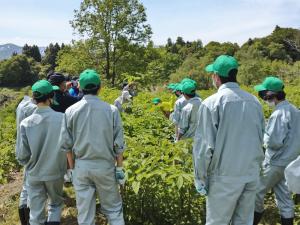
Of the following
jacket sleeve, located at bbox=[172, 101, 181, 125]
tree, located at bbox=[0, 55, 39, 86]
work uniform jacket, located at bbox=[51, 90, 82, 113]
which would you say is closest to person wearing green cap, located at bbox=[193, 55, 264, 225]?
work uniform jacket, located at bbox=[51, 90, 82, 113]

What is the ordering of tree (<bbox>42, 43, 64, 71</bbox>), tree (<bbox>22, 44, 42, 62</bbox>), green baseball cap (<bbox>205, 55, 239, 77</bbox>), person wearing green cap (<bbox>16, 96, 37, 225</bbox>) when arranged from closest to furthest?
green baseball cap (<bbox>205, 55, 239, 77</bbox>), person wearing green cap (<bbox>16, 96, 37, 225</bbox>), tree (<bbox>42, 43, 64, 71</bbox>), tree (<bbox>22, 44, 42, 62</bbox>)

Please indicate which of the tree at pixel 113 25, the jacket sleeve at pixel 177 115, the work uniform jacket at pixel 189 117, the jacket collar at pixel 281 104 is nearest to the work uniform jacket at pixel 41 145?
the jacket collar at pixel 281 104

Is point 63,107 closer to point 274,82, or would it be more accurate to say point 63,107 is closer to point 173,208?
point 173,208

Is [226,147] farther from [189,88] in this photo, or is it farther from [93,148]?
[189,88]

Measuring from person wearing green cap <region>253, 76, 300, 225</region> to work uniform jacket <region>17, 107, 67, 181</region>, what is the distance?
2.31m

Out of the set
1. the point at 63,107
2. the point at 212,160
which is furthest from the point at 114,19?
the point at 212,160

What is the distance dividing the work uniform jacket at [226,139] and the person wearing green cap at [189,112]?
297 centimetres

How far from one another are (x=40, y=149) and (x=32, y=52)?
211 ft

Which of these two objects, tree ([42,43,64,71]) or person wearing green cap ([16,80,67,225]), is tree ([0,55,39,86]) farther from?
person wearing green cap ([16,80,67,225])

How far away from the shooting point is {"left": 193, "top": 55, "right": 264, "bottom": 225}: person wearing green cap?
10.9 ft

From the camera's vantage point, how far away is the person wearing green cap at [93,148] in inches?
153

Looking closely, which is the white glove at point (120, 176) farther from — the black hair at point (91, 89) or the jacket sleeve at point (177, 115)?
the jacket sleeve at point (177, 115)

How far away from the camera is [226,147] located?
3.32 m

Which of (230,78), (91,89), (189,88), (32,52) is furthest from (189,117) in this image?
(32,52)
